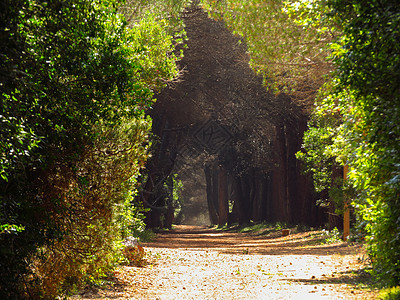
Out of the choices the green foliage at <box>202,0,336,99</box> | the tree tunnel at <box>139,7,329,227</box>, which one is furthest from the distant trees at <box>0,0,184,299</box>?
the tree tunnel at <box>139,7,329,227</box>

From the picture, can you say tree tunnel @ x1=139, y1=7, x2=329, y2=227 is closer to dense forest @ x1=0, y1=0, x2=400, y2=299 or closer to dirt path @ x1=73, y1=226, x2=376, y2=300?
dirt path @ x1=73, y1=226, x2=376, y2=300

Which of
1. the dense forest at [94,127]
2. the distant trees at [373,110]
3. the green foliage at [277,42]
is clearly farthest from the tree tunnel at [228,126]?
the distant trees at [373,110]

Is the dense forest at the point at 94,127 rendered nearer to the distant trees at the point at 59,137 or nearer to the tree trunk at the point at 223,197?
the distant trees at the point at 59,137

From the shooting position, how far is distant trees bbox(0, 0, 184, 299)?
203 inches

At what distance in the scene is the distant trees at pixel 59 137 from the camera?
5148mm

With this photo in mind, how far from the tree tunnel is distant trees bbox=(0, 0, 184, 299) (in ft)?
36.7

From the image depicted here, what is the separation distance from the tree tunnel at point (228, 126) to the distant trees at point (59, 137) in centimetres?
1119

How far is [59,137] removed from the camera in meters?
6.38

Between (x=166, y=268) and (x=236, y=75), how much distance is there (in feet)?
48.9

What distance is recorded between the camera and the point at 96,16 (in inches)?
239

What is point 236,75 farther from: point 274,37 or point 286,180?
point 274,37

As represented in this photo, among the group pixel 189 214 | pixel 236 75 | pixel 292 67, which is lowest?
pixel 189 214

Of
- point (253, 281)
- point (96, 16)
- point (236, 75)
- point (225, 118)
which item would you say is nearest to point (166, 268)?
point (253, 281)

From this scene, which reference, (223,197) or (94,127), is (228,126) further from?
(94,127)
